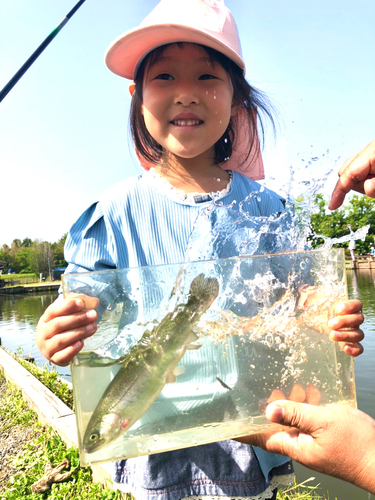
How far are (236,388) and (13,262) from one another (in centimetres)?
6534

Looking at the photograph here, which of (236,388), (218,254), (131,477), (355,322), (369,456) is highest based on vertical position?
(218,254)

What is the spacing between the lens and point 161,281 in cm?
108

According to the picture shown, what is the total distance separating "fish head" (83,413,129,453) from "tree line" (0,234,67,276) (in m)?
45.0

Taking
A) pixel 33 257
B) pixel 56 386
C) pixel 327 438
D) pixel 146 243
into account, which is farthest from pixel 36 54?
pixel 33 257

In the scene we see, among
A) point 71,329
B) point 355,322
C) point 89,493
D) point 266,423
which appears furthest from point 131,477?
point 89,493

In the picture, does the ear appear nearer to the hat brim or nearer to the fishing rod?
the hat brim

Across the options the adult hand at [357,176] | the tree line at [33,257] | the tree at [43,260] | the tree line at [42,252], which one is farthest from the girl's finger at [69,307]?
the tree at [43,260]

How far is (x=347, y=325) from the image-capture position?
1.21m

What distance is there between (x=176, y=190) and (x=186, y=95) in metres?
0.39

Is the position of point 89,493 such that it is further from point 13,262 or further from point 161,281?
point 13,262

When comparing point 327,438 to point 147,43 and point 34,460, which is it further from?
point 34,460

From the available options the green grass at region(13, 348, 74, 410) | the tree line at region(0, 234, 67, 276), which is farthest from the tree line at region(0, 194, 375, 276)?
the green grass at region(13, 348, 74, 410)

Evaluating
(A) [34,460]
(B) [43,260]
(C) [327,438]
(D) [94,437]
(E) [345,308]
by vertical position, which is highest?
(E) [345,308]

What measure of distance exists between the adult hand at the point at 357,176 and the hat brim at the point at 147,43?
0.64 meters
